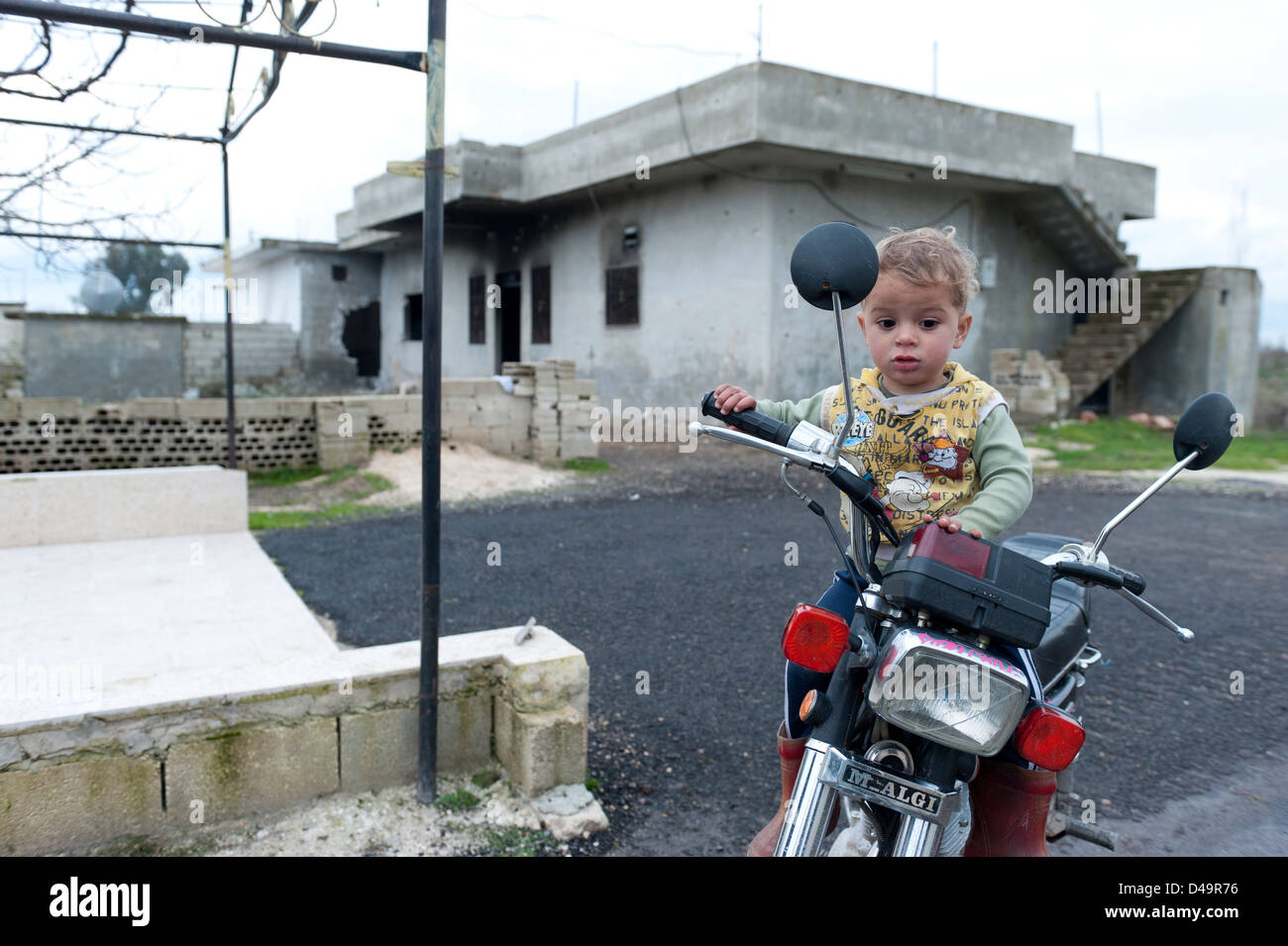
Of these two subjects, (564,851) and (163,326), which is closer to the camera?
(564,851)

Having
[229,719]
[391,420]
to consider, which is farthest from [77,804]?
[391,420]

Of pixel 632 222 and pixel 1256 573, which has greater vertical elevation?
pixel 632 222

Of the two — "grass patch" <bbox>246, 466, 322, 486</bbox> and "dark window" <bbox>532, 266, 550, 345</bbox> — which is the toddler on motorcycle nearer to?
"grass patch" <bbox>246, 466, 322, 486</bbox>

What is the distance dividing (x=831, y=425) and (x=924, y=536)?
0.63 metres

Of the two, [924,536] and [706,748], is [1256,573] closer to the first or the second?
[706,748]

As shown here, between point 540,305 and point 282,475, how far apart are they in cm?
869

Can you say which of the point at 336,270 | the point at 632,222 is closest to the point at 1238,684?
the point at 632,222

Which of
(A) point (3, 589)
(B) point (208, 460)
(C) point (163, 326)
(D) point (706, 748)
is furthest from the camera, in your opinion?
(C) point (163, 326)

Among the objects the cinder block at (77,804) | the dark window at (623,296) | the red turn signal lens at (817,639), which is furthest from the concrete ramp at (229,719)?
the dark window at (623,296)

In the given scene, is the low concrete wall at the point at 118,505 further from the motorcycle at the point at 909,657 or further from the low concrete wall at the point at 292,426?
the motorcycle at the point at 909,657

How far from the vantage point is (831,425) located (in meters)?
2.38

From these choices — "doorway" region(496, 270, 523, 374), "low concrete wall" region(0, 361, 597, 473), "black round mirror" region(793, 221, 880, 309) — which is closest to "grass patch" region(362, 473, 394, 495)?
"low concrete wall" region(0, 361, 597, 473)

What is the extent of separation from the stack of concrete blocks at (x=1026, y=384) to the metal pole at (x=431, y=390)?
45.7ft

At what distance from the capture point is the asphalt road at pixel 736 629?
3.26 metres
